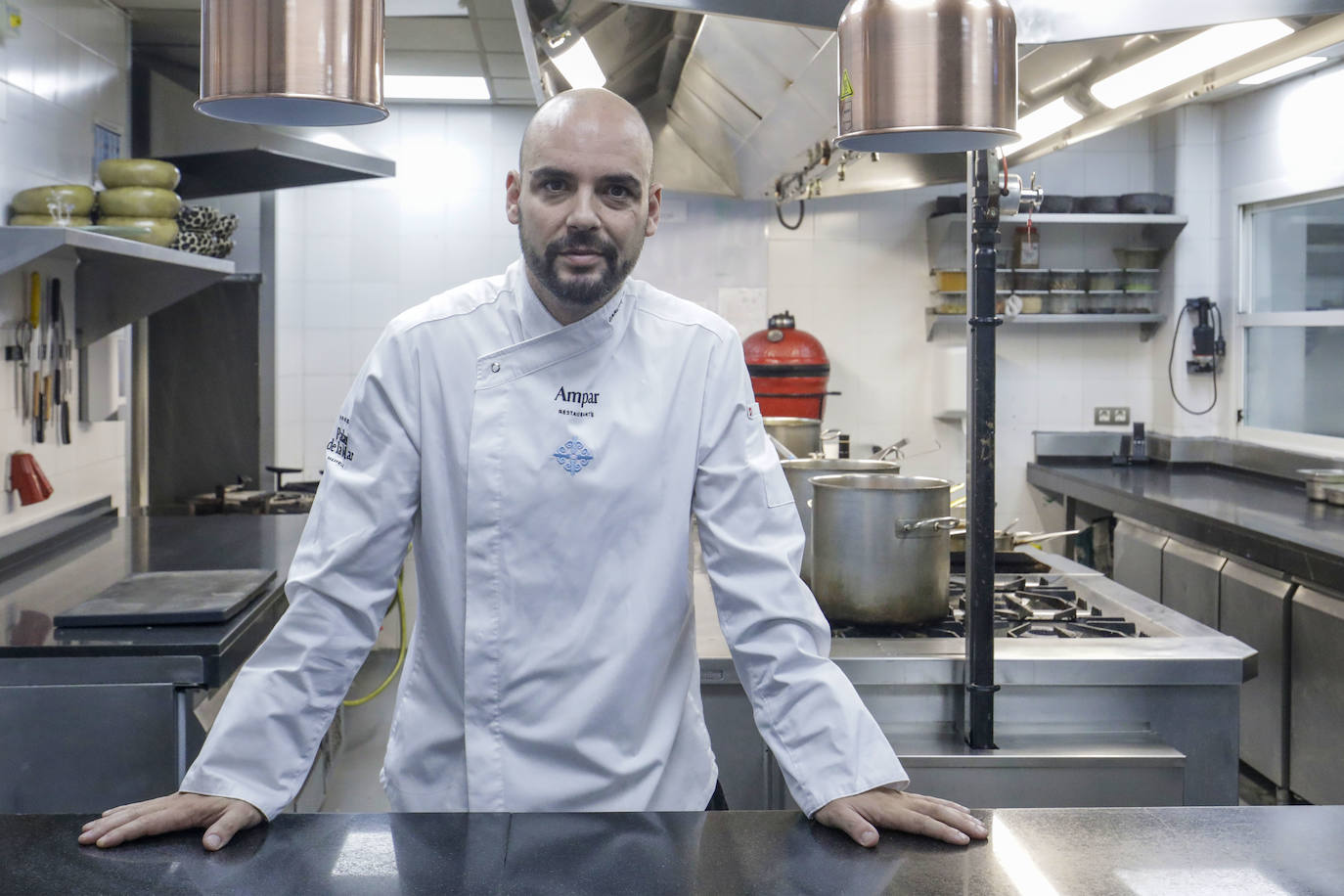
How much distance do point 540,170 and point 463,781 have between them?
75 centimetres

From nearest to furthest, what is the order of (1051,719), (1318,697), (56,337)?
(1051,719) → (56,337) → (1318,697)

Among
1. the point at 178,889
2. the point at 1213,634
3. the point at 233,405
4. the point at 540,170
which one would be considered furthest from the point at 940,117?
the point at 233,405

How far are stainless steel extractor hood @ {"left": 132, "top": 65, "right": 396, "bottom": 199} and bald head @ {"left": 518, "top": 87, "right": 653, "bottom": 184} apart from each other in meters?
2.87

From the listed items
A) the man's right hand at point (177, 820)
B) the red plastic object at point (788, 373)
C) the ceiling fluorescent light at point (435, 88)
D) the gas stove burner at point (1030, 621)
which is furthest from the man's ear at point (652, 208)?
the red plastic object at point (788, 373)

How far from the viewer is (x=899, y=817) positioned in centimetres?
124

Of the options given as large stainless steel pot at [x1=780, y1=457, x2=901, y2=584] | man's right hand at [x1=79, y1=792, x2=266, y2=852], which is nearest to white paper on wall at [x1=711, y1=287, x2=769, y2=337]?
large stainless steel pot at [x1=780, y1=457, x2=901, y2=584]

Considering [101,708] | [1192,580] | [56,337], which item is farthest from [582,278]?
[1192,580]

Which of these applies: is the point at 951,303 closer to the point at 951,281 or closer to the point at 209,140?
the point at 951,281

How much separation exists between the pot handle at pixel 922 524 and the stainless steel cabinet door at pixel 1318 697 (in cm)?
194

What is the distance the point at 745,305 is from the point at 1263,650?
3078 mm

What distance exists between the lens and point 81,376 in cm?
361

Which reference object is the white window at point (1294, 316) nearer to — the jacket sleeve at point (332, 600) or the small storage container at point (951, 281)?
the small storage container at point (951, 281)

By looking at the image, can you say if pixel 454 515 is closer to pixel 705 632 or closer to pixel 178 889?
pixel 178 889

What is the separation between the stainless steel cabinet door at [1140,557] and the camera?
4613 mm
